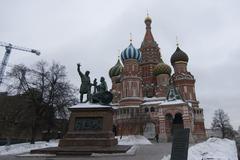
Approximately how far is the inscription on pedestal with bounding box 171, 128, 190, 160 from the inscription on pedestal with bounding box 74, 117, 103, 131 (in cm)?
956

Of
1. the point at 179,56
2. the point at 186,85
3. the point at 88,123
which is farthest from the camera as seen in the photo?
the point at 179,56

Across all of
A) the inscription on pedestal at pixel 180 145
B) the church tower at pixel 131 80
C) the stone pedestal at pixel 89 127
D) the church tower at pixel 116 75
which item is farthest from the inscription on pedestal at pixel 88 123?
the church tower at pixel 116 75

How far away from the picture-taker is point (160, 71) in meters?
59.3

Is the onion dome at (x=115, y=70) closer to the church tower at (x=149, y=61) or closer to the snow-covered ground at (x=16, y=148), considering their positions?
the church tower at (x=149, y=61)

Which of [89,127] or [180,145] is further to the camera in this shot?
[89,127]

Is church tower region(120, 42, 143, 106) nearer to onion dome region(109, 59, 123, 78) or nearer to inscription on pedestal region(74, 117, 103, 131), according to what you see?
onion dome region(109, 59, 123, 78)

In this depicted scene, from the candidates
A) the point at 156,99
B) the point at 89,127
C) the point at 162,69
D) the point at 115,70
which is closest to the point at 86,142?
Result: the point at 89,127

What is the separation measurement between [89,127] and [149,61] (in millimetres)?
48390

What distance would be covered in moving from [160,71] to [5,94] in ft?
122

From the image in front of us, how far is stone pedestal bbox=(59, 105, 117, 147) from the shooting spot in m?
16.4

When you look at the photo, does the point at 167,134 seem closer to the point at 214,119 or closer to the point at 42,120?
the point at 42,120

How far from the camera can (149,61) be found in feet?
210

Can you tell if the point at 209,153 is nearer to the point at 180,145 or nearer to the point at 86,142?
the point at 86,142

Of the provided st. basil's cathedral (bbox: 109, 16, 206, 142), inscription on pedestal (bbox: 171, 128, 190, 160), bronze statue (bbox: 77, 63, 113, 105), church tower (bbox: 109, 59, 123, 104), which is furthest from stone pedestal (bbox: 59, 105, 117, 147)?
church tower (bbox: 109, 59, 123, 104)
